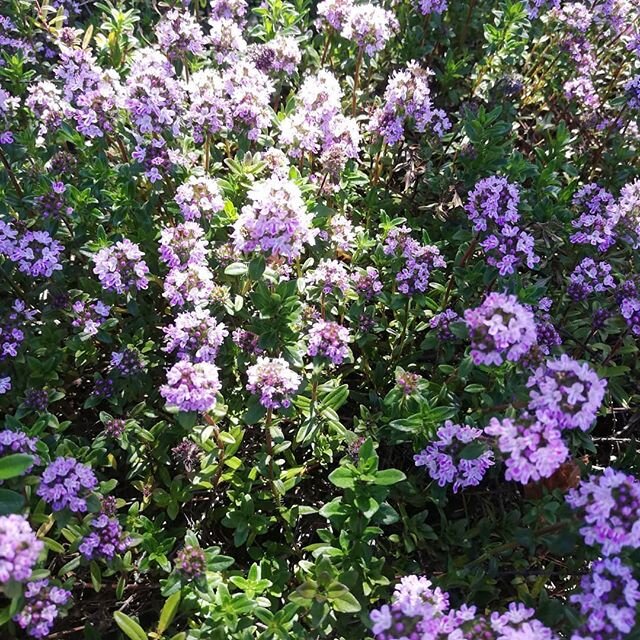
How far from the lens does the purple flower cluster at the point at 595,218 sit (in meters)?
4.30

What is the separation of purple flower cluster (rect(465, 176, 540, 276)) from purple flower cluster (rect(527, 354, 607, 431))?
106 cm

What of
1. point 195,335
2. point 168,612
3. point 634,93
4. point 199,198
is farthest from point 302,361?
point 634,93

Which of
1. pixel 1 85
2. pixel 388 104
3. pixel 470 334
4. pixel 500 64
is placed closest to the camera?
pixel 470 334

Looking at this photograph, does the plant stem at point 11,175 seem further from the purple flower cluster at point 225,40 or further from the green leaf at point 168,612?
the green leaf at point 168,612

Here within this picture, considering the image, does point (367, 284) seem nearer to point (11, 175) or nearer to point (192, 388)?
point (192, 388)

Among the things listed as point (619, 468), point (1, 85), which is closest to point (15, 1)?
point (1, 85)

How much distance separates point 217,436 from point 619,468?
2455 mm

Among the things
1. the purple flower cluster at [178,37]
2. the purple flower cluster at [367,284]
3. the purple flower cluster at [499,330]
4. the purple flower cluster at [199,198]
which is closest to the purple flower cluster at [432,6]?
the purple flower cluster at [178,37]

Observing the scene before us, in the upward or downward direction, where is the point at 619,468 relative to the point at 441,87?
downward

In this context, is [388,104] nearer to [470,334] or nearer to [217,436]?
[470,334]

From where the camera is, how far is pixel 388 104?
4.65 metres

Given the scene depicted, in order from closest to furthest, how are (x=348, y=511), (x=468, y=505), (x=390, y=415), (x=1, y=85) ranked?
(x=348, y=511), (x=390, y=415), (x=468, y=505), (x=1, y=85)

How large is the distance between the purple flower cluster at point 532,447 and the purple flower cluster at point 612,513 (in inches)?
7.6

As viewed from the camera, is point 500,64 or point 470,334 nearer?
point 470,334
